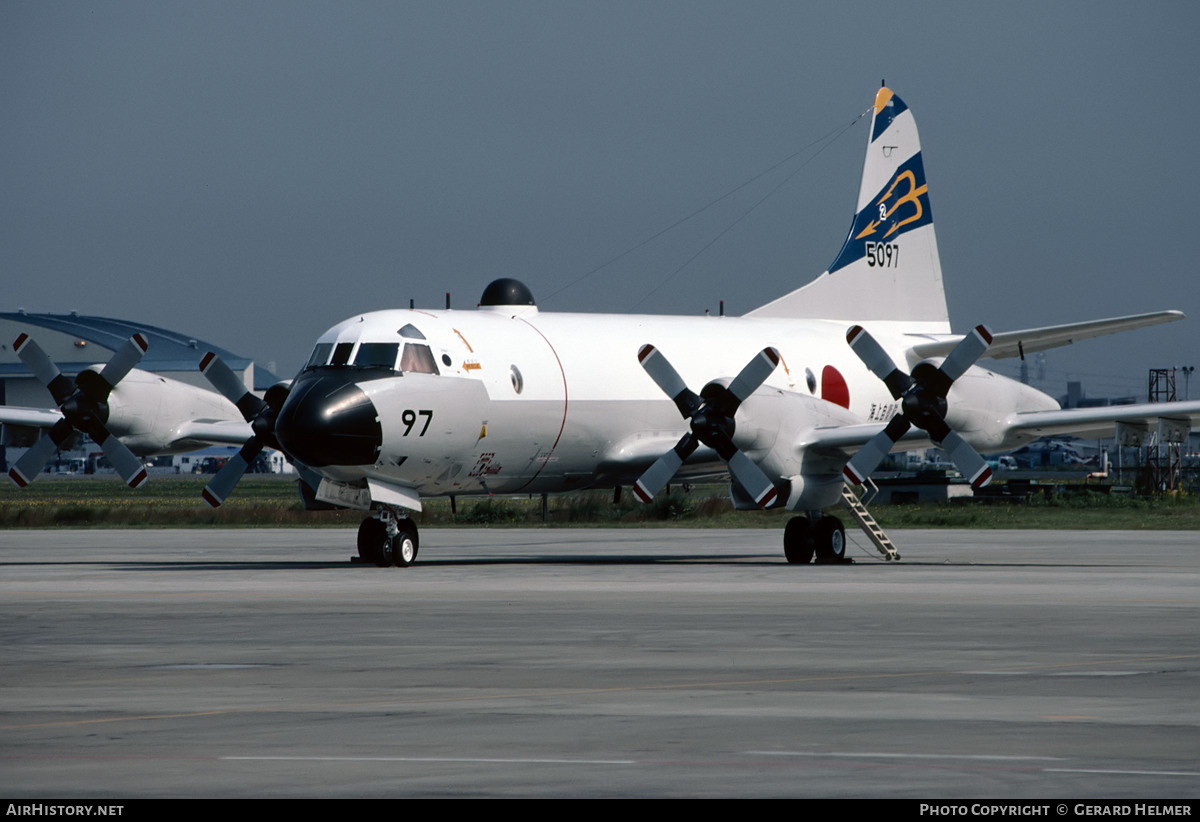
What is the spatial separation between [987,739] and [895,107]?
99.0 ft

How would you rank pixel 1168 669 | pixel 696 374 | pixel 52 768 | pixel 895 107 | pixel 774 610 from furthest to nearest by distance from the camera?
pixel 895 107
pixel 696 374
pixel 774 610
pixel 1168 669
pixel 52 768

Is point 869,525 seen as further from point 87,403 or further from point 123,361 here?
point 87,403

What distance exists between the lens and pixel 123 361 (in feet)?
101

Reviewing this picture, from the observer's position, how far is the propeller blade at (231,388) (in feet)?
97.6

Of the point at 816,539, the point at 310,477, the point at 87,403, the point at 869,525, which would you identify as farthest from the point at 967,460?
the point at 87,403

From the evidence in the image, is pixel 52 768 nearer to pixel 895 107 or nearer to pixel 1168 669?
pixel 1168 669

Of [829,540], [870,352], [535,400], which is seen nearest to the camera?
[535,400]

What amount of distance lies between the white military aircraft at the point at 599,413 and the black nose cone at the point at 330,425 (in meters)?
0.03

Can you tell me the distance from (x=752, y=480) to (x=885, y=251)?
39.1 feet

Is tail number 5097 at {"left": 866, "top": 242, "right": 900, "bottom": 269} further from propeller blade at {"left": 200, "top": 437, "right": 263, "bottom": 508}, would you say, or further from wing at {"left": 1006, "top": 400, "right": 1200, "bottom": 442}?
propeller blade at {"left": 200, "top": 437, "right": 263, "bottom": 508}

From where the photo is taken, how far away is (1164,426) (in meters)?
27.8

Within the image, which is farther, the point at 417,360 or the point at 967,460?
the point at 967,460

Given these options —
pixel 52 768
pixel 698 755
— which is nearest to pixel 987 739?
pixel 698 755

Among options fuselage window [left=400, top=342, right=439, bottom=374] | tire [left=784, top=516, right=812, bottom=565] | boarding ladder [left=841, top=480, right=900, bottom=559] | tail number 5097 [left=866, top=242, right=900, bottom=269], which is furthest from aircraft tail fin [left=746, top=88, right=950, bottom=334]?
fuselage window [left=400, top=342, right=439, bottom=374]
